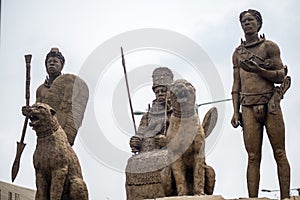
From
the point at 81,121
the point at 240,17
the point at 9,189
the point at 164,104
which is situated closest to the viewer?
the point at 240,17

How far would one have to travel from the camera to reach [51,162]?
841 cm

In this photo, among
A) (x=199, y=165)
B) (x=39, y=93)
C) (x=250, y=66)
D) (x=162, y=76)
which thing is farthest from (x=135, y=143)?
(x=250, y=66)

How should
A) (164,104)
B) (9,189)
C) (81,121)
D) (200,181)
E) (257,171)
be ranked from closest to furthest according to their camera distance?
1. (200,181)
2. (257,171)
3. (81,121)
4. (164,104)
5. (9,189)

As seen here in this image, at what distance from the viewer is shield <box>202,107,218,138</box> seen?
857cm

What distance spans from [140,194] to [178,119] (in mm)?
2112

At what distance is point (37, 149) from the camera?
28.2 feet

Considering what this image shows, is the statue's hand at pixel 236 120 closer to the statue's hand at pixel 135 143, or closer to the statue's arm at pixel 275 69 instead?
the statue's arm at pixel 275 69

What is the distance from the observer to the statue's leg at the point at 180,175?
7.73 metres

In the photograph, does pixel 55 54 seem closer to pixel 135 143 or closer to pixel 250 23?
pixel 135 143

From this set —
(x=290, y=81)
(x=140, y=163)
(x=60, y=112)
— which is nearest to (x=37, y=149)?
(x=60, y=112)

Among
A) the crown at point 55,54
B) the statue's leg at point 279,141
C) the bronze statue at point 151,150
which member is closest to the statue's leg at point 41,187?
the bronze statue at point 151,150

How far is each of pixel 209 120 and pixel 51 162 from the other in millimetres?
2409

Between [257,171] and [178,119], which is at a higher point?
[178,119]

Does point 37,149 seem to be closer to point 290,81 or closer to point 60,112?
point 60,112
